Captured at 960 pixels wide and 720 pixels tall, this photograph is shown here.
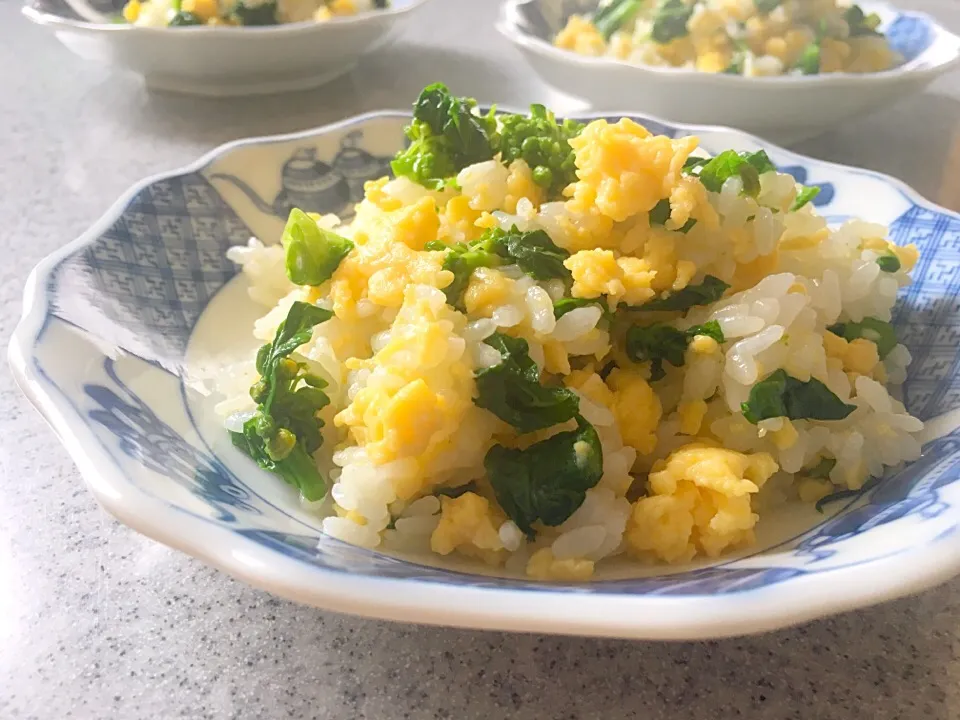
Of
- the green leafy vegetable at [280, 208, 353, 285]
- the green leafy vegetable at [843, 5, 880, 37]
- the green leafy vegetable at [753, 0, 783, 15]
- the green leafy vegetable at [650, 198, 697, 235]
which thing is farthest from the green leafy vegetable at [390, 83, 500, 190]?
the green leafy vegetable at [843, 5, 880, 37]

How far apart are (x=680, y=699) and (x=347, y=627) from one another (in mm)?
447

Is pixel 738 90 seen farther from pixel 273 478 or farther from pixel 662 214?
pixel 273 478

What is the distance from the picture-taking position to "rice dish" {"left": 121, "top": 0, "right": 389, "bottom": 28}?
284 centimetres

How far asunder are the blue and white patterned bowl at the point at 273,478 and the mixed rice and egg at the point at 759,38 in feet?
3.07

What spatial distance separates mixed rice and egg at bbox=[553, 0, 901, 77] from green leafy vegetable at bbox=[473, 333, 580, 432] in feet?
6.11

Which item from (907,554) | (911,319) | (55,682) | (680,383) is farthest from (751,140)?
(55,682)

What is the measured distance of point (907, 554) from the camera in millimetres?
885

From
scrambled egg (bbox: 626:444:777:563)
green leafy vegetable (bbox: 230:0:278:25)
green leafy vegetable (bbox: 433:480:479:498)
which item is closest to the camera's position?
scrambled egg (bbox: 626:444:777:563)

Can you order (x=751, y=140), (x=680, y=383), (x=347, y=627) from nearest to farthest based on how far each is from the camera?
(x=347, y=627) < (x=680, y=383) < (x=751, y=140)

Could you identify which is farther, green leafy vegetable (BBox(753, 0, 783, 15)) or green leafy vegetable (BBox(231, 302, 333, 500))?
green leafy vegetable (BBox(753, 0, 783, 15))

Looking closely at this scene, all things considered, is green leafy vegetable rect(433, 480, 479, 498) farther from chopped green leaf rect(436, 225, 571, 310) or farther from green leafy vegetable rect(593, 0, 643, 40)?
green leafy vegetable rect(593, 0, 643, 40)

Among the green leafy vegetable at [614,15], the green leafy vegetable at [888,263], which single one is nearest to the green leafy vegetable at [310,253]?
the green leafy vegetable at [888,263]

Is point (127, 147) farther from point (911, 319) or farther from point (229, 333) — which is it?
point (911, 319)

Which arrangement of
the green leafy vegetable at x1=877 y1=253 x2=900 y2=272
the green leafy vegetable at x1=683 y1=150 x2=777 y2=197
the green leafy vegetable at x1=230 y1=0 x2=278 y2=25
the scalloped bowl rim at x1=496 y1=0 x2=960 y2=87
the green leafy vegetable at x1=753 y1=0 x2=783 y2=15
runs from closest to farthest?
the green leafy vegetable at x1=683 y1=150 x2=777 y2=197
the green leafy vegetable at x1=877 y1=253 x2=900 y2=272
the scalloped bowl rim at x1=496 y1=0 x2=960 y2=87
the green leafy vegetable at x1=753 y1=0 x2=783 y2=15
the green leafy vegetable at x1=230 y1=0 x2=278 y2=25
